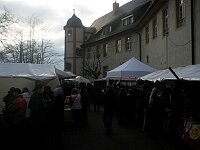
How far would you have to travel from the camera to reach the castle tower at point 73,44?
2408 inches

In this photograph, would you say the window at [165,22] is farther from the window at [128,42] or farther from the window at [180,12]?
the window at [128,42]

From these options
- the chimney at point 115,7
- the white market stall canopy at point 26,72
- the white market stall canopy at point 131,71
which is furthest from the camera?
the chimney at point 115,7

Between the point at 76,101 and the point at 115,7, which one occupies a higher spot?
the point at 115,7

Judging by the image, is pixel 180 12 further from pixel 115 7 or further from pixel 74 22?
pixel 74 22

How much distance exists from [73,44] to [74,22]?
12.6 ft

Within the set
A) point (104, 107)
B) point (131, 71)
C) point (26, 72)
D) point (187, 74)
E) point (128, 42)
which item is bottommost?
point (104, 107)

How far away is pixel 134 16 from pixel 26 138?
2981 centimetres

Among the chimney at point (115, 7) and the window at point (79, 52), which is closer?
the chimney at point (115, 7)

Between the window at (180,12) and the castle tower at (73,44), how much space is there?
4086cm

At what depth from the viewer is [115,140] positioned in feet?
44.1

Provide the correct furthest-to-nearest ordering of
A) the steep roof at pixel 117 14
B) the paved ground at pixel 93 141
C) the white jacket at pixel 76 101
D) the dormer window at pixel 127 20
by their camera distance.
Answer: the steep roof at pixel 117 14 → the dormer window at pixel 127 20 → the white jacket at pixel 76 101 → the paved ground at pixel 93 141

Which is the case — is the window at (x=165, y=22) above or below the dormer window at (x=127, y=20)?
below

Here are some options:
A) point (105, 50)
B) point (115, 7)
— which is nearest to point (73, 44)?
point (115, 7)

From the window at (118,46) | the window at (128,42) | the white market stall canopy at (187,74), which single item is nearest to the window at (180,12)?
the white market stall canopy at (187,74)
